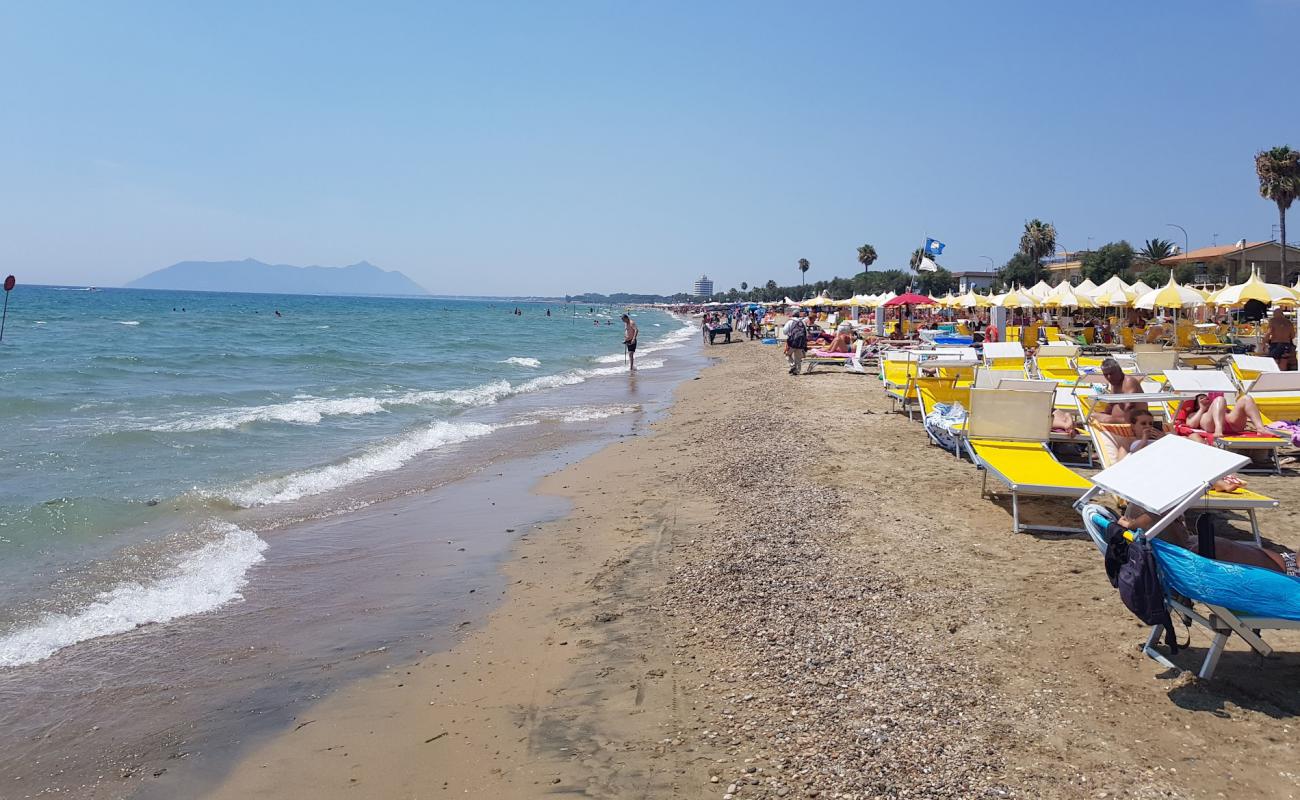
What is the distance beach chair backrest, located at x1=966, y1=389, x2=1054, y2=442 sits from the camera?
292 inches

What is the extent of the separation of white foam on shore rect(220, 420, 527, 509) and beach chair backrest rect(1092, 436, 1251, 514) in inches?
302

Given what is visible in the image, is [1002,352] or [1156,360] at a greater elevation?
[1002,352]

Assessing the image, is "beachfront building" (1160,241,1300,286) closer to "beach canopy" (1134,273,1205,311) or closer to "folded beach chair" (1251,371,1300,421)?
"beach canopy" (1134,273,1205,311)

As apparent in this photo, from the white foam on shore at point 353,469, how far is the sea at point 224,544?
43 millimetres

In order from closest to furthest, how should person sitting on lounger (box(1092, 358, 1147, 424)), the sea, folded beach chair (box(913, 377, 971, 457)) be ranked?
1. the sea
2. person sitting on lounger (box(1092, 358, 1147, 424))
3. folded beach chair (box(913, 377, 971, 457))

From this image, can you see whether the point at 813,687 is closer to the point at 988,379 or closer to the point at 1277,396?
the point at 988,379

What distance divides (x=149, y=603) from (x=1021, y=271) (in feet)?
261

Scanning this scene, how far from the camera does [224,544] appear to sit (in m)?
7.09

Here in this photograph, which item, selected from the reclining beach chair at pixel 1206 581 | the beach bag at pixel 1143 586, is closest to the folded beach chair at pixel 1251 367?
the reclining beach chair at pixel 1206 581

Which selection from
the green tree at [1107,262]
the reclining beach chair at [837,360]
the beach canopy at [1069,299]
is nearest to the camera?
the reclining beach chair at [837,360]

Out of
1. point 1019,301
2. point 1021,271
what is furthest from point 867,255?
point 1019,301

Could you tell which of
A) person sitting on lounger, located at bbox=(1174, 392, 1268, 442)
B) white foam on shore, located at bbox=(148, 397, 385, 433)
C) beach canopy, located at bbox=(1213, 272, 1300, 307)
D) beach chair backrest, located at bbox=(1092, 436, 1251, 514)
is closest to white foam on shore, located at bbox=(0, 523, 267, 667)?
beach chair backrest, located at bbox=(1092, 436, 1251, 514)

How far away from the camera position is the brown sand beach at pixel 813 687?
3.10 meters

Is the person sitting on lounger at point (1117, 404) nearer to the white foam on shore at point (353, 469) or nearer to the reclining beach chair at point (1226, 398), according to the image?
the reclining beach chair at point (1226, 398)
